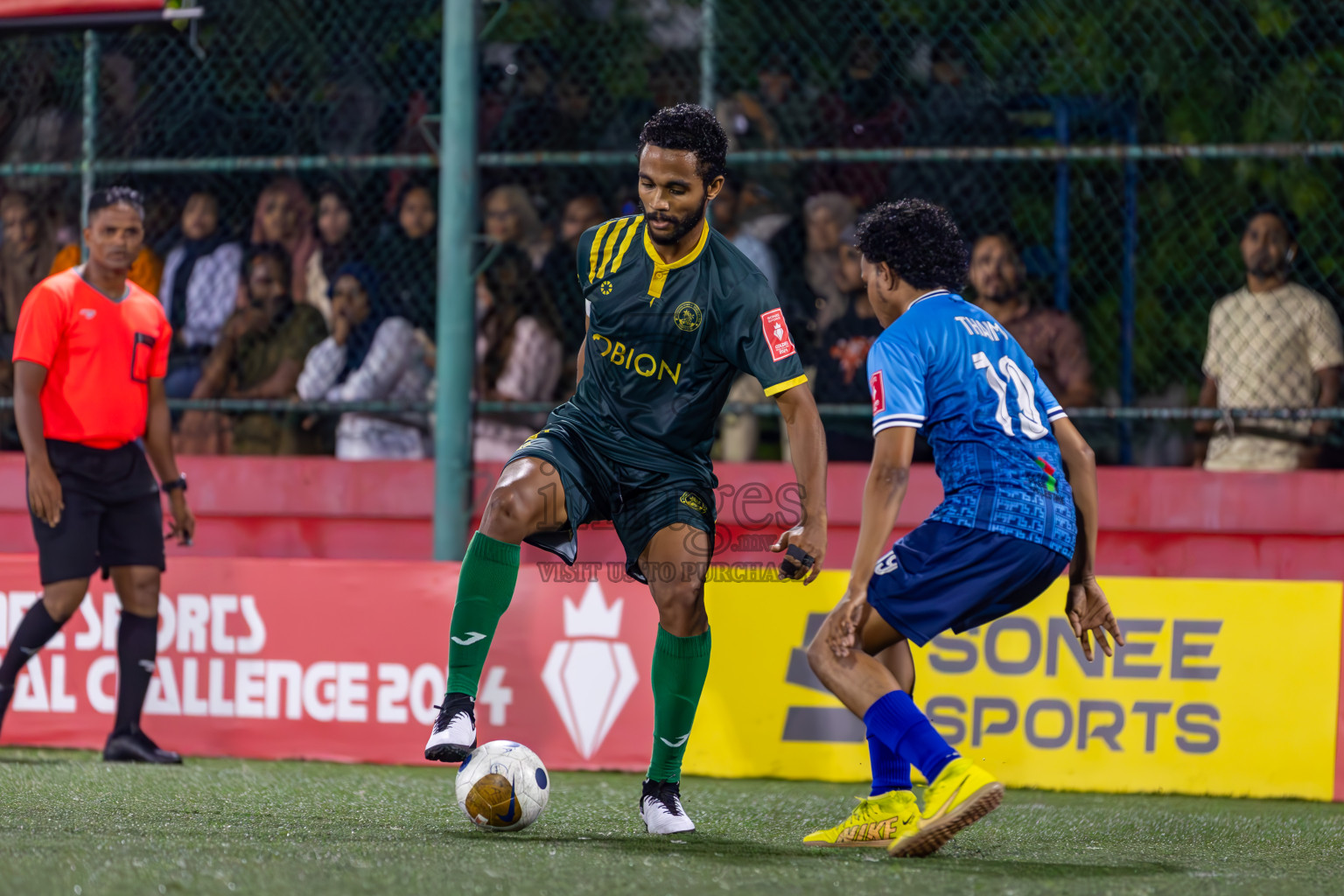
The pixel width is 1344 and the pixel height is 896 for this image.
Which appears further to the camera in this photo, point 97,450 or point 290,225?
point 290,225

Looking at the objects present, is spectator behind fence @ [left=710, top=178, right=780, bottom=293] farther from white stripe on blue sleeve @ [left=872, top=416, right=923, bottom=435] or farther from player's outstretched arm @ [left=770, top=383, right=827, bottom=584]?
white stripe on blue sleeve @ [left=872, top=416, right=923, bottom=435]

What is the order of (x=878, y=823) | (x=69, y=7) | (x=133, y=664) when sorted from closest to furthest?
(x=878, y=823) < (x=133, y=664) < (x=69, y=7)

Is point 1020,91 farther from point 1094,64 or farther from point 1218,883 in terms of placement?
point 1218,883

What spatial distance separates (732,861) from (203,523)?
490cm

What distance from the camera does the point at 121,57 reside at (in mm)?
8398

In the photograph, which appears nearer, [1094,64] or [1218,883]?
[1218,883]

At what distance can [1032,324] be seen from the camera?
23.9 feet

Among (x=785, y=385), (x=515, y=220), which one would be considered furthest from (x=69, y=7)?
(x=785, y=385)

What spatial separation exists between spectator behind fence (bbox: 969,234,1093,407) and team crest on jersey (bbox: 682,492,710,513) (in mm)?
3202

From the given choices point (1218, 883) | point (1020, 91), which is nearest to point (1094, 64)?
point (1020, 91)

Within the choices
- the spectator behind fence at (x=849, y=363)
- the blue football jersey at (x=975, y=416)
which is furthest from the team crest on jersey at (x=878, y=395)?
the spectator behind fence at (x=849, y=363)

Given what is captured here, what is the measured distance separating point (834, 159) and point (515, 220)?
1.77m

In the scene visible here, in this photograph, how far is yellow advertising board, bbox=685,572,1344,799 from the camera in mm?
5852

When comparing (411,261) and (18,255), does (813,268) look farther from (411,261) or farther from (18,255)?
(18,255)
